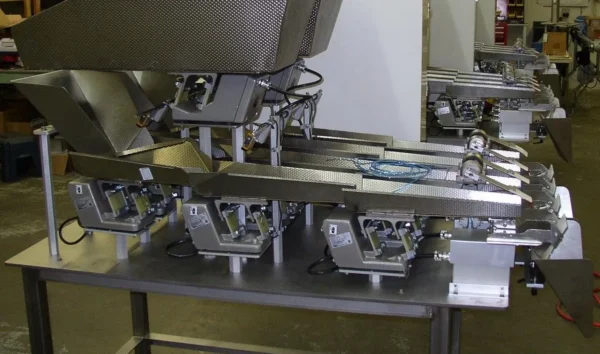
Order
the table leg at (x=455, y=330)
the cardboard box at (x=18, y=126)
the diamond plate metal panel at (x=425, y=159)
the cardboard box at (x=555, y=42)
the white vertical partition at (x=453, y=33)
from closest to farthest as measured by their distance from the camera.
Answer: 1. the diamond plate metal panel at (x=425, y=159)
2. the table leg at (x=455, y=330)
3. the white vertical partition at (x=453, y=33)
4. the cardboard box at (x=18, y=126)
5. the cardboard box at (x=555, y=42)

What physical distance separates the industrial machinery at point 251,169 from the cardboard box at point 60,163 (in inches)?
136

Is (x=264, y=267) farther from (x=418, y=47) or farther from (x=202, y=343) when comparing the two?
(x=418, y=47)

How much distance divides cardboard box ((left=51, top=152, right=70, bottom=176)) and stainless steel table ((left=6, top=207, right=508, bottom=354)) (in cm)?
346

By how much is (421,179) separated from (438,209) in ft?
0.81

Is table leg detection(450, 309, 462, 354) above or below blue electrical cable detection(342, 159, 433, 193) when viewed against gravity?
below

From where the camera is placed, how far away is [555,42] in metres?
8.04

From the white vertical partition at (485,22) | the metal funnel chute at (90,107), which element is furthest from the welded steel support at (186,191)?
the white vertical partition at (485,22)

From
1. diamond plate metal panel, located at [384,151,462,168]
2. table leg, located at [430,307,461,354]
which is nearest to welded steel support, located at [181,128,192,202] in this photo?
diamond plate metal panel, located at [384,151,462,168]

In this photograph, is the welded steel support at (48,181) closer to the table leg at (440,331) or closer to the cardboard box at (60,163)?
the table leg at (440,331)

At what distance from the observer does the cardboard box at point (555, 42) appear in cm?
799

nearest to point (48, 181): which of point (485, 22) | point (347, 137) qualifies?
point (347, 137)

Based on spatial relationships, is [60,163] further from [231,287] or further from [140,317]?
[231,287]

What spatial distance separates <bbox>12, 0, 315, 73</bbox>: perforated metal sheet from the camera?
152cm

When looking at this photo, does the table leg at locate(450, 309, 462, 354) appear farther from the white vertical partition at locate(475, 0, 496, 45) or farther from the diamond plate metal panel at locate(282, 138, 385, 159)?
the white vertical partition at locate(475, 0, 496, 45)
